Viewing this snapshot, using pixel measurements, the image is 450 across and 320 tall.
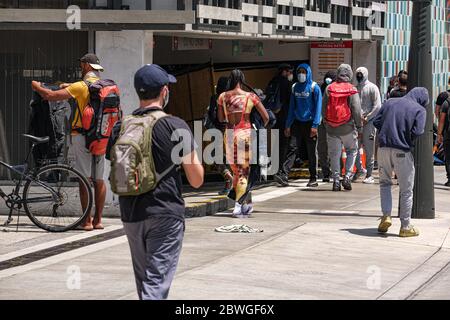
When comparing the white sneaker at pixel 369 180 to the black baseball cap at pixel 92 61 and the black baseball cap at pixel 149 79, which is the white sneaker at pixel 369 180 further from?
the black baseball cap at pixel 149 79

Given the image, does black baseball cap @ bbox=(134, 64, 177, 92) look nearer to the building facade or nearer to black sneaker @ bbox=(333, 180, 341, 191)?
black sneaker @ bbox=(333, 180, 341, 191)

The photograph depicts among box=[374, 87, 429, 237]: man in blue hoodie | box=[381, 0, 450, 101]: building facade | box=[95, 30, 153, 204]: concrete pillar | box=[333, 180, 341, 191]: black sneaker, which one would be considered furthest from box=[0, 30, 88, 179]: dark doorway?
box=[381, 0, 450, 101]: building facade

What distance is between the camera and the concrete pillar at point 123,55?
46.1ft

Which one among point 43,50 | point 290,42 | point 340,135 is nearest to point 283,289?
point 43,50

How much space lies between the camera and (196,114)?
18.8 m

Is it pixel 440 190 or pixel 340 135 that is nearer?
pixel 340 135

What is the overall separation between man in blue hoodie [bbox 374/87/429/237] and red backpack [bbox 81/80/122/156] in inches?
106

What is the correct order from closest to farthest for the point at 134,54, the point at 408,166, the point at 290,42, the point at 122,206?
the point at 122,206 → the point at 408,166 → the point at 134,54 → the point at 290,42

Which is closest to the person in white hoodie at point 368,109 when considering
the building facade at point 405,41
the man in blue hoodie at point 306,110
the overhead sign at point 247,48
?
the man in blue hoodie at point 306,110

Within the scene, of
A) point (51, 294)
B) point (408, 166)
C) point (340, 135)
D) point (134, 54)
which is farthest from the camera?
point (340, 135)

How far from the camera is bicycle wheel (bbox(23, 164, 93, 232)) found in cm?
1284

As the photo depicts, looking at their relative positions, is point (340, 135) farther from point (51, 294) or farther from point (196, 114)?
point (51, 294)

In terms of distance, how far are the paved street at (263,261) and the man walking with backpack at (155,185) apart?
177cm

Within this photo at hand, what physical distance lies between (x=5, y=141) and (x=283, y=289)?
602 cm
